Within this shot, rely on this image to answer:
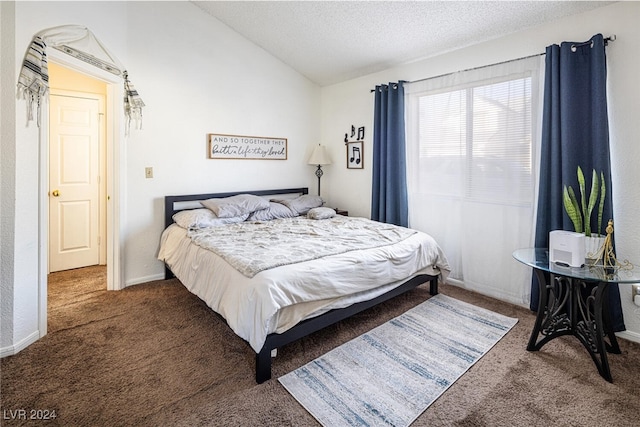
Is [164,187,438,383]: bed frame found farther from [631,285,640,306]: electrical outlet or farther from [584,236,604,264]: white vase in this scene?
[631,285,640,306]: electrical outlet

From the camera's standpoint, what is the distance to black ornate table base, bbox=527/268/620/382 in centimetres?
212

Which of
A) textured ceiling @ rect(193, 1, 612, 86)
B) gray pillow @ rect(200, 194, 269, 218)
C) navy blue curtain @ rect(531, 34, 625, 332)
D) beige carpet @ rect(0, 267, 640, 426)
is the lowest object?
beige carpet @ rect(0, 267, 640, 426)

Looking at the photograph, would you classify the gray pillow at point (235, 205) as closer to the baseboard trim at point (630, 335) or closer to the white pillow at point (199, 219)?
the white pillow at point (199, 219)

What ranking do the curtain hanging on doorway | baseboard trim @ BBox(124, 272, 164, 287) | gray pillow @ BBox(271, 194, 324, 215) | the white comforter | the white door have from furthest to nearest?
gray pillow @ BBox(271, 194, 324, 215) → the white door → baseboard trim @ BBox(124, 272, 164, 287) → the curtain hanging on doorway → the white comforter

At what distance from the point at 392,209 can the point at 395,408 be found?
2.58m

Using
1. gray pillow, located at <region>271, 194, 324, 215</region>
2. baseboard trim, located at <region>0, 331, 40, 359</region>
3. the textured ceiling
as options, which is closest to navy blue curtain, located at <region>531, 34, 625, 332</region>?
the textured ceiling

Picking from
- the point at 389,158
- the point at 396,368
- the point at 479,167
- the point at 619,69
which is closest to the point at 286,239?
the point at 396,368

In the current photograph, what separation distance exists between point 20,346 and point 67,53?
2181 millimetres

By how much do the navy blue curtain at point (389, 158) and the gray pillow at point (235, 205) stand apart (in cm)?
142

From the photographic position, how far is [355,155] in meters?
4.61

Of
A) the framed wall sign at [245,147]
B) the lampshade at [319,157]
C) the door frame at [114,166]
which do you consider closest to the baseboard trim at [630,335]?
the lampshade at [319,157]

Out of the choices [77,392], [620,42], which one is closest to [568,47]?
[620,42]

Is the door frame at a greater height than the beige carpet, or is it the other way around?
the door frame

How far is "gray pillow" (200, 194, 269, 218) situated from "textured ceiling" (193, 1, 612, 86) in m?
1.93
